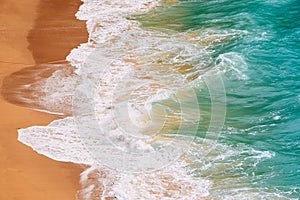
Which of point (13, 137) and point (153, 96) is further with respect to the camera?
point (153, 96)

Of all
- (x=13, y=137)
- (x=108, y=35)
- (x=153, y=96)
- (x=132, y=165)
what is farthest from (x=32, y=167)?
(x=108, y=35)

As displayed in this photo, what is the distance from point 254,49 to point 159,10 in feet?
13.2

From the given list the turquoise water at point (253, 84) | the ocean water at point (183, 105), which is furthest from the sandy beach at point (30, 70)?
the turquoise water at point (253, 84)

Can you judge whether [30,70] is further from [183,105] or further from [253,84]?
[253,84]

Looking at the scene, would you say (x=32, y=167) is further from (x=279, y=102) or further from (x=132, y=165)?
(x=279, y=102)

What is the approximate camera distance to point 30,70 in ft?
39.4

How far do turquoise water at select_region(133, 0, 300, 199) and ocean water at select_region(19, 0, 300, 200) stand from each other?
26 millimetres

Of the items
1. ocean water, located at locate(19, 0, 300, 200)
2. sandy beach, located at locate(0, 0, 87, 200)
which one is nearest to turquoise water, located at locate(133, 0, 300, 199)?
ocean water, located at locate(19, 0, 300, 200)

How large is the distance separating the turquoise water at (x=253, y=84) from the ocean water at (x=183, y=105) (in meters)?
0.03

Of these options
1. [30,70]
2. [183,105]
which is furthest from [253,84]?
[30,70]

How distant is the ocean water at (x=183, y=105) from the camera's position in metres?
8.67

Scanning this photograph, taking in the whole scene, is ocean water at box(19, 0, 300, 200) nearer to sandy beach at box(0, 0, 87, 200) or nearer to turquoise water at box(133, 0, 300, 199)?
turquoise water at box(133, 0, 300, 199)

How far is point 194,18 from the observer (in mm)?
15844

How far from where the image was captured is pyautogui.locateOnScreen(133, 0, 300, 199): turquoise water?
29.1 ft
